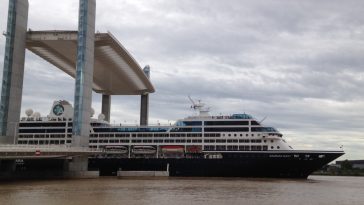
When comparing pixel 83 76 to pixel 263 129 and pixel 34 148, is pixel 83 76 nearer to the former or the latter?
pixel 34 148

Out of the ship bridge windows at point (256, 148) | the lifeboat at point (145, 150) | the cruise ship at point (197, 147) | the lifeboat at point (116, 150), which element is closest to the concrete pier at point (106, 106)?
the cruise ship at point (197, 147)

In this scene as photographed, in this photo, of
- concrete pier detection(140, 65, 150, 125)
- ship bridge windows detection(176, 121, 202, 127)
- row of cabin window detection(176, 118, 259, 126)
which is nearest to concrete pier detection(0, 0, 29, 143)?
ship bridge windows detection(176, 121, 202, 127)

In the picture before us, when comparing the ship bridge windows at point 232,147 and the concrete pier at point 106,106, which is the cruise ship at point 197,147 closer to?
the ship bridge windows at point 232,147

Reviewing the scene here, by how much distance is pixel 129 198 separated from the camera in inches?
1174

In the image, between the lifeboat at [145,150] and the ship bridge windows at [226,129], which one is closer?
the ship bridge windows at [226,129]

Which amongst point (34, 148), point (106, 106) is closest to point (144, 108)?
point (106, 106)

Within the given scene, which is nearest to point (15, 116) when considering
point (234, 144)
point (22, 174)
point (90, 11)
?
point (22, 174)

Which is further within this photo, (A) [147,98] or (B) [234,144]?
(A) [147,98]

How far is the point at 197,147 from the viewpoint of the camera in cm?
6306

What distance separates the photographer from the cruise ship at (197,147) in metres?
58.2

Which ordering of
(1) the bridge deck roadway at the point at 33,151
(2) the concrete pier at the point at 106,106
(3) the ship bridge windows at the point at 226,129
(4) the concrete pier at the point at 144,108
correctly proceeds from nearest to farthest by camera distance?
(1) the bridge deck roadway at the point at 33,151 → (3) the ship bridge windows at the point at 226,129 → (2) the concrete pier at the point at 106,106 → (4) the concrete pier at the point at 144,108

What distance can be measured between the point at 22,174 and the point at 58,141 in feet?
39.5

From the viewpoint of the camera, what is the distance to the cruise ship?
58250 millimetres

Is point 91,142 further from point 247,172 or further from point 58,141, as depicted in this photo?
point 247,172
